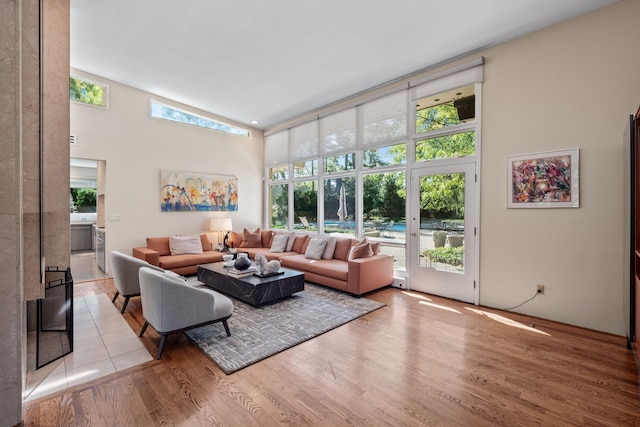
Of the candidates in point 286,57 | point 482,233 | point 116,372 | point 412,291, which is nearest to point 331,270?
point 412,291

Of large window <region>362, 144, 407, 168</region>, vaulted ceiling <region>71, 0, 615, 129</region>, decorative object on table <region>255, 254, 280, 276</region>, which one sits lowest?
decorative object on table <region>255, 254, 280, 276</region>

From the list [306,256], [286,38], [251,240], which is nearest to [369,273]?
[306,256]

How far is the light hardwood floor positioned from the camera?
6.13 feet

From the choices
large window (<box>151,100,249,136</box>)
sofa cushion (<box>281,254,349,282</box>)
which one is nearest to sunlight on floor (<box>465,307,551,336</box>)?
sofa cushion (<box>281,254,349,282</box>)

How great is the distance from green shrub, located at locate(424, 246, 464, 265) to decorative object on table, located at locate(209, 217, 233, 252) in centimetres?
442

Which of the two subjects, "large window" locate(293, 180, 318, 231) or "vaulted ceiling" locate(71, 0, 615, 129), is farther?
"large window" locate(293, 180, 318, 231)

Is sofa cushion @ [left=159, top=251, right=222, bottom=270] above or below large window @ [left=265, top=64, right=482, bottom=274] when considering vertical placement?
below

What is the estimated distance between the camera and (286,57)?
4.26 meters

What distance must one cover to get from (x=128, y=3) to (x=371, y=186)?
14.3ft

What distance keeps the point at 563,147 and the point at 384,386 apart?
342 cm

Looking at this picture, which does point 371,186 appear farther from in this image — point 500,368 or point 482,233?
point 500,368

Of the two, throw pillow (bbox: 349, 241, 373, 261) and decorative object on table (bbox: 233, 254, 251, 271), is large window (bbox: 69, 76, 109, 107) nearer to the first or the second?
decorative object on table (bbox: 233, 254, 251, 271)

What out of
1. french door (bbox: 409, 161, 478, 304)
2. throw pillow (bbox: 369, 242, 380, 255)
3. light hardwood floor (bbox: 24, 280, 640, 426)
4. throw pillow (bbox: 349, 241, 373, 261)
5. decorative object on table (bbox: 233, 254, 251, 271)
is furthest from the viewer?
throw pillow (bbox: 369, 242, 380, 255)

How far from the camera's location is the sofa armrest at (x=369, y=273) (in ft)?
14.2
